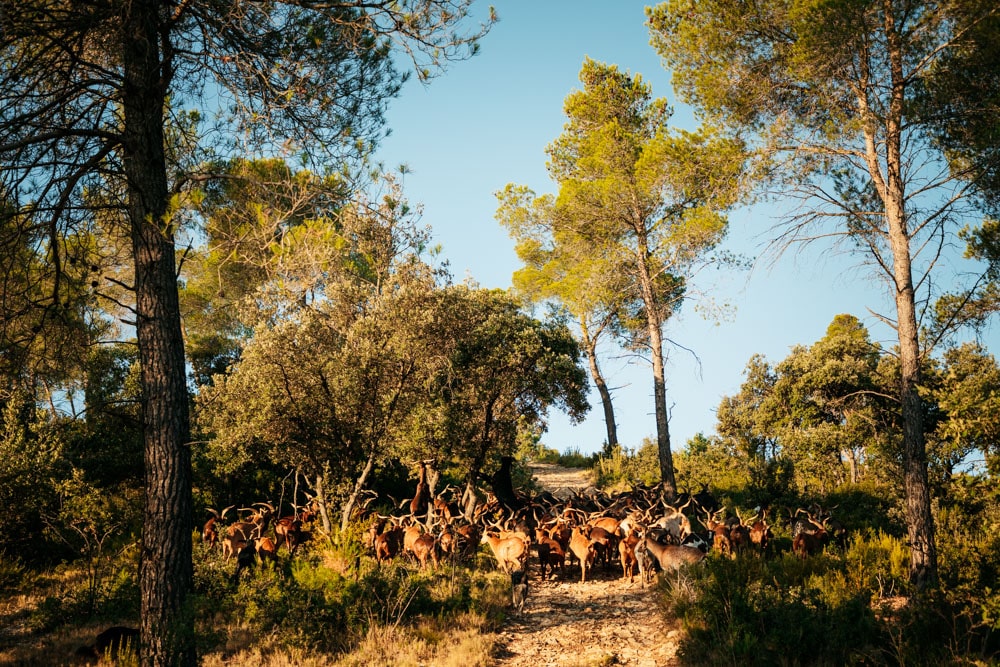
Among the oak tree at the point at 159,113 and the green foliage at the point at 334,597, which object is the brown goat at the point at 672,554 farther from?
the oak tree at the point at 159,113

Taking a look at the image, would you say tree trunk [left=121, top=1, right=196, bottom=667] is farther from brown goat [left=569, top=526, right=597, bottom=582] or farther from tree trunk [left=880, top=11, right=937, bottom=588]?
tree trunk [left=880, top=11, right=937, bottom=588]

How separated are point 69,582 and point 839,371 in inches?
778

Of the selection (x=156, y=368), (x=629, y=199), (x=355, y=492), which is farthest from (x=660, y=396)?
(x=156, y=368)

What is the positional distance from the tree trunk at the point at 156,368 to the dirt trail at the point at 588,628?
413 cm

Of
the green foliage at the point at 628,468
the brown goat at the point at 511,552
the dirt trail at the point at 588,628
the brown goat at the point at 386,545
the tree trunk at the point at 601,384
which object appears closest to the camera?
the dirt trail at the point at 588,628

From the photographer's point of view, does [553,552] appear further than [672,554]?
Yes

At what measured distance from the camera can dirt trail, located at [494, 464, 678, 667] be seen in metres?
9.27

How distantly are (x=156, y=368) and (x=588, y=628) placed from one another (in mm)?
7175

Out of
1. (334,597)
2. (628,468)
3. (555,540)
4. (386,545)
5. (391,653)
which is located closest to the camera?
(391,653)

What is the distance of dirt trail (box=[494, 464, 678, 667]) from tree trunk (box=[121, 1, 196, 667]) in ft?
13.6

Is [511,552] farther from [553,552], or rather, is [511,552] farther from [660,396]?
[660,396]

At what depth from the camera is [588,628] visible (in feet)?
34.6

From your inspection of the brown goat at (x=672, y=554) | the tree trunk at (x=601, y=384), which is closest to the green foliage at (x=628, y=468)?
the tree trunk at (x=601, y=384)

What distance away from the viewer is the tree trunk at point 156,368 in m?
7.46
